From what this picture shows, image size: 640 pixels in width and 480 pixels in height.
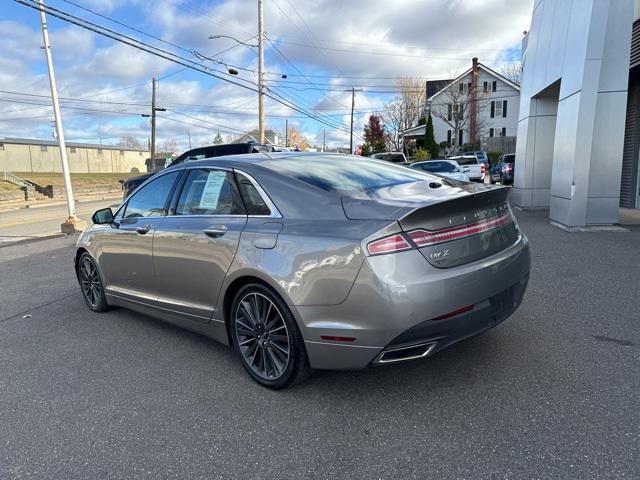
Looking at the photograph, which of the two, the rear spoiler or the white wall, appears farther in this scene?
the white wall

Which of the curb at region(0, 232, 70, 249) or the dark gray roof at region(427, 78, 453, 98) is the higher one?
the dark gray roof at region(427, 78, 453, 98)

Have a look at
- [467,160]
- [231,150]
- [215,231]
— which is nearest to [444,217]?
[215,231]

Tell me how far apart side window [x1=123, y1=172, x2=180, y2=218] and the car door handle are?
83cm

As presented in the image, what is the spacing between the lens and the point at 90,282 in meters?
5.37

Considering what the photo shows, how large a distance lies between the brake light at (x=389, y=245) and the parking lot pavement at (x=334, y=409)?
1.04 metres

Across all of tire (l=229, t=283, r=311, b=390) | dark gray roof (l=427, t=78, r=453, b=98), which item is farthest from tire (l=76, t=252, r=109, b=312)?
dark gray roof (l=427, t=78, r=453, b=98)

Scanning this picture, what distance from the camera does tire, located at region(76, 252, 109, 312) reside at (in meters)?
5.20

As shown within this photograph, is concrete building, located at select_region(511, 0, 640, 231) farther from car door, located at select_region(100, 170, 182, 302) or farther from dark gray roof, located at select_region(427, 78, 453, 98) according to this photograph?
dark gray roof, located at select_region(427, 78, 453, 98)

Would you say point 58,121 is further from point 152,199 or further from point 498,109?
point 498,109

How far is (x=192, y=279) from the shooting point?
379cm

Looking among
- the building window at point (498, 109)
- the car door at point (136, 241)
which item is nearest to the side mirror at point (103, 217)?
the car door at point (136, 241)

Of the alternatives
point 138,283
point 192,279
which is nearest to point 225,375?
point 192,279

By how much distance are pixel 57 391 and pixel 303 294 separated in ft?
6.68

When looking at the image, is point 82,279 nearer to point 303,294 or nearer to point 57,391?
point 57,391
